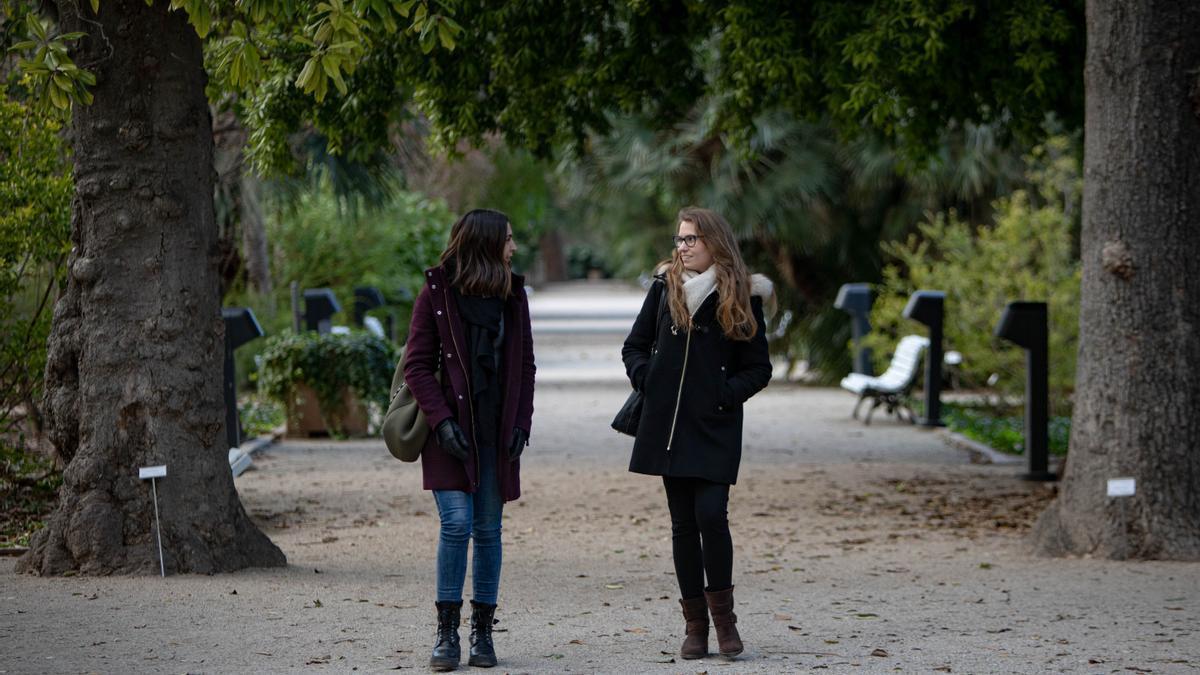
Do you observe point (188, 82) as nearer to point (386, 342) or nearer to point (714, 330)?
point (714, 330)

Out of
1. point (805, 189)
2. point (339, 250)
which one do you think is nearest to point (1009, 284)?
point (805, 189)

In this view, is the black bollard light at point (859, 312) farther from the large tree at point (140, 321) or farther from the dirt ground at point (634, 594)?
the large tree at point (140, 321)

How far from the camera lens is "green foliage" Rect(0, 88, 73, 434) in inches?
327

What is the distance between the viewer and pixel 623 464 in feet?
42.2

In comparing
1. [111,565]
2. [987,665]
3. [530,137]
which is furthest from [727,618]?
[530,137]

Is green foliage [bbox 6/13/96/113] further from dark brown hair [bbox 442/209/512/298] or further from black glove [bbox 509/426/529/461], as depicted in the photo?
black glove [bbox 509/426/529/461]

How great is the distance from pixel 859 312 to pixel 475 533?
13106 millimetres

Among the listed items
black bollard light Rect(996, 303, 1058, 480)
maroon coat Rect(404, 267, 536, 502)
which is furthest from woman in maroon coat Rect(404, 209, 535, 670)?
black bollard light Rect(996, 303, 1058, 480)

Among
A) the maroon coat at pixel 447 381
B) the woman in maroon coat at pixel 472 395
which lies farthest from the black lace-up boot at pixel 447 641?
the maroon coat at pixel 447 381

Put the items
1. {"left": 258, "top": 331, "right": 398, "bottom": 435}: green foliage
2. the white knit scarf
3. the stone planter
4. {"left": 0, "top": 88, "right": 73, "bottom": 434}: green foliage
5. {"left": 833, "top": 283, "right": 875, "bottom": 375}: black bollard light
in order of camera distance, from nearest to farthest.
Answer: the white knit scarf → {"left": 0, "top": 88, "right": 73, "bottom": 434}: green foliage → {"left": 258, "top": 331, "right": 398, "bottom": 435}: green foliage → the stone planter → {"left": 833, "top": 283, "right": 875, "bottom": 375}: black bollard light

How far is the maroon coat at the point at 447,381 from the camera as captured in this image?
5570 mm

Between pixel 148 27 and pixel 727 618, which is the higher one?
pixel 148 27

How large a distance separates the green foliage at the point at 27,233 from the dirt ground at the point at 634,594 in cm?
138

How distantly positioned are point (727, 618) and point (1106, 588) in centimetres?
248
